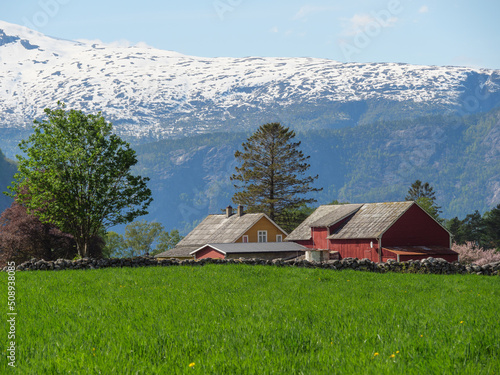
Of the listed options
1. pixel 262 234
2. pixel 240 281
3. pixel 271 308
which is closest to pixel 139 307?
pixel 271 308

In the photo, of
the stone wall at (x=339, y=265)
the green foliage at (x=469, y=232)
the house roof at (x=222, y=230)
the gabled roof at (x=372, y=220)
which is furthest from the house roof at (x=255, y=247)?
the green foliage at (x=469, y=232)

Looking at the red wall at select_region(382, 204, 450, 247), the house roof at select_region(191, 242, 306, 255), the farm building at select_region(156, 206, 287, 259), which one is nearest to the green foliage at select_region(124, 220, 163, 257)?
the farm building at select_region(156, 206, 287, 259)

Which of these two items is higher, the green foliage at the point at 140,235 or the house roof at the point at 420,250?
the green foliage at the point at 140,235

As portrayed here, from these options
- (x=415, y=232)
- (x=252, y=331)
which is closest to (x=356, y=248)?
(x=415, y=232)

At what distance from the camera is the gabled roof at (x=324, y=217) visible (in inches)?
2562

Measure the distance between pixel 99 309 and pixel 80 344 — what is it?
11.7ft

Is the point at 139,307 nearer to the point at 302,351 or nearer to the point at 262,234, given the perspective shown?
the point at 302,351

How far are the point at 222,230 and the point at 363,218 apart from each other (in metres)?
25.0

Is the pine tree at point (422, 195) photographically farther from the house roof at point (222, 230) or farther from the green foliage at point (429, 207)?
the house roof at point (222, 230)

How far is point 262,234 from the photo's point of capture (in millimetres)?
83188

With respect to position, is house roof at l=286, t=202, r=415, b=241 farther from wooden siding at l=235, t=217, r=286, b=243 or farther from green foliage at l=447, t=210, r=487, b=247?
green foliage at l=447, t=210, r=487, b=247

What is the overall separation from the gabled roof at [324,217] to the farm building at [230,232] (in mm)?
9638

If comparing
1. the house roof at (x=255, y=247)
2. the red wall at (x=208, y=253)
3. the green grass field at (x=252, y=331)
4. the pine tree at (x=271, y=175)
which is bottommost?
the green grass field at (x=252, y=331)

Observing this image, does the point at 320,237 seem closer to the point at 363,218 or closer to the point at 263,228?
the point at 363,218
